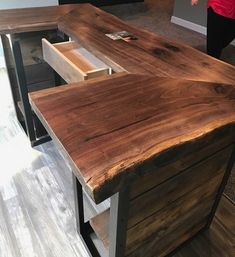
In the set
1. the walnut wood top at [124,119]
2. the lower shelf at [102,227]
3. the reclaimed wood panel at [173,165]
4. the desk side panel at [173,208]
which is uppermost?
the walnut wood top at [124,119]

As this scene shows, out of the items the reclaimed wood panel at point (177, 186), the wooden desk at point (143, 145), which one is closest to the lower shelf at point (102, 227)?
the wooden desk at point (143, 145)

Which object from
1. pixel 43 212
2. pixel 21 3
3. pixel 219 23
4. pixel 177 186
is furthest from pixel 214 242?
pixel 21 3

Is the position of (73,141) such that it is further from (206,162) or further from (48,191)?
(48,191)

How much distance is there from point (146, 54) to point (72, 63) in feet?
1.11

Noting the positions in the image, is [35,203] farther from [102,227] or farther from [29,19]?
[29,19]

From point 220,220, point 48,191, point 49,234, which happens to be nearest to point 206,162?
point 220,220

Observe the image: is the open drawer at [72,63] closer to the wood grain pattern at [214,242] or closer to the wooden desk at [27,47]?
the wooden desk at [27,47]

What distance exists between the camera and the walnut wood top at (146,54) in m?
1.08

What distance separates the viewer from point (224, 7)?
197 cm

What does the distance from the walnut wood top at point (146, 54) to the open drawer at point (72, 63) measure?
0.09 metres

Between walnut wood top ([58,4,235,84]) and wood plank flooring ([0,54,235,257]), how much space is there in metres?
0.85

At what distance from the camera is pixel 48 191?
1.62m

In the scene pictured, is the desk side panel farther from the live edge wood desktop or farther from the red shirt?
the red shirt

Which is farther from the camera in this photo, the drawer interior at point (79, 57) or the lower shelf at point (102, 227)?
the drawer interior at point (79, 57)
